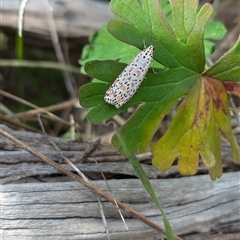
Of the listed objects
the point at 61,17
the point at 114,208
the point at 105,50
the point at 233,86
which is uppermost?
the point at 233,86

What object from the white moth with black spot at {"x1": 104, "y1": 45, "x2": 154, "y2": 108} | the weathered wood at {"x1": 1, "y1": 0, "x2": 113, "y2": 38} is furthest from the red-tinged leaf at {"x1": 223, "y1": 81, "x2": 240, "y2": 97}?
the weathered wood at {"x1": 1, "y1": 0, "x2": 113, "y2": 38}

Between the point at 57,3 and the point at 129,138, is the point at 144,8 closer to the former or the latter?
the point at 129,138

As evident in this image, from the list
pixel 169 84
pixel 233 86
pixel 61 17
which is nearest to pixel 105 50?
pixel 169 84

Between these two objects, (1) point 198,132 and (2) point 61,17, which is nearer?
(1) point 198,132

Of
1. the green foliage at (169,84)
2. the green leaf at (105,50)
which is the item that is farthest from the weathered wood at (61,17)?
the green foliage at (169,84)

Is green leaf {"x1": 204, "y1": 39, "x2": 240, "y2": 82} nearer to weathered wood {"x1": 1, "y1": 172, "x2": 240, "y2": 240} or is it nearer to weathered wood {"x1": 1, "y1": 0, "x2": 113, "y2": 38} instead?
weathered wood {"x1": 1, "y1": 172, "x2": 240, "y2": 240}

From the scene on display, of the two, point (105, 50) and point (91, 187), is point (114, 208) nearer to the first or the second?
point (91, 187)
